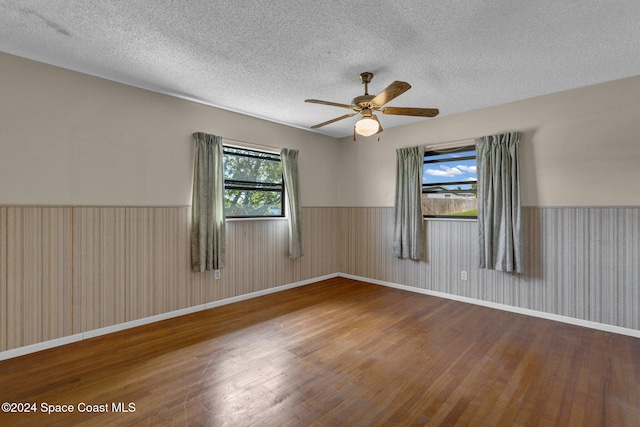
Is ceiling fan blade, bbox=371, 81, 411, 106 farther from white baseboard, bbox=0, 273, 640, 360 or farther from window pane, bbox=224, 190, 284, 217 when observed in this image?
white baseboard, bbox=0, 273, 640, 360

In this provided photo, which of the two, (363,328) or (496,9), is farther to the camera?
(363,328)

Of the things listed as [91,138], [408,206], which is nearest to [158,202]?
[91,138]

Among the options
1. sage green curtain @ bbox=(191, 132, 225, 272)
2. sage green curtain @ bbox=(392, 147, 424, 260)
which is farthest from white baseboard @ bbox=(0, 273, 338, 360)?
sage green curtain @ bbox=(392, 147, 424, 260)

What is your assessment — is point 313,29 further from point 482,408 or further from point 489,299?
point 489,299

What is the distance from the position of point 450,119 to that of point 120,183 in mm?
4330

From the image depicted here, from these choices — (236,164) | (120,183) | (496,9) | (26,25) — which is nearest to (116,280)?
(120,183)

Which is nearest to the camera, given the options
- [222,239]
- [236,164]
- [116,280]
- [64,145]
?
[64,145]

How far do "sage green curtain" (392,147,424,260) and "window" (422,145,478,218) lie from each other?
0.15 meters

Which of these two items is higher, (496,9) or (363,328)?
(496,9)

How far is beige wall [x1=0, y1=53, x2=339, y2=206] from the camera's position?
8.64ft

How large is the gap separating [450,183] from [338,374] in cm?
320

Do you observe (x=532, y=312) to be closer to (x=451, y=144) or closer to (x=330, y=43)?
(x=451, y=144)

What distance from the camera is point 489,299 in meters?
3.97

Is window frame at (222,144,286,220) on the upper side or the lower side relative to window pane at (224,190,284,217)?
upper
